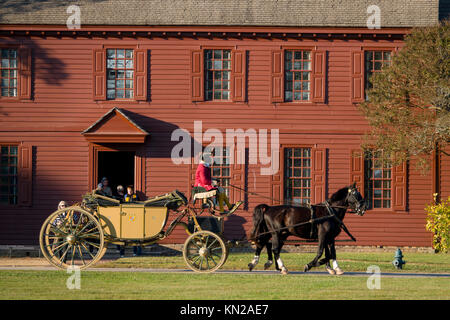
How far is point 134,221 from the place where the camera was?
14.1 m

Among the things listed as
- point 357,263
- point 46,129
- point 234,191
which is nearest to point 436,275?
point 357,263

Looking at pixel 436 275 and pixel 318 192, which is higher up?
pixel 318 192

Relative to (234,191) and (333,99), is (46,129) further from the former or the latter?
(333,99)


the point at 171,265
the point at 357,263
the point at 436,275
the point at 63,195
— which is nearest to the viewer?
the point at 436,275

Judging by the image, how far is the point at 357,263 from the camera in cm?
1831

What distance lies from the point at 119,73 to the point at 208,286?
11.3 metres

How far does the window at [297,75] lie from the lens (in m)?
22.1

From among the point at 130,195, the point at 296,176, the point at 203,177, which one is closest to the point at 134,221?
the point at 203,177

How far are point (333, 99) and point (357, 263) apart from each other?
5911 mm

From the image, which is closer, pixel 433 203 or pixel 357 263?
pixel 357 263

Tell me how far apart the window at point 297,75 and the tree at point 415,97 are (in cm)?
213

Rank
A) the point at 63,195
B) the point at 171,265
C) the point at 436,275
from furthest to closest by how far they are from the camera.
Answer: the point at 63,195 < the point at 171,265 < the point at 436,275

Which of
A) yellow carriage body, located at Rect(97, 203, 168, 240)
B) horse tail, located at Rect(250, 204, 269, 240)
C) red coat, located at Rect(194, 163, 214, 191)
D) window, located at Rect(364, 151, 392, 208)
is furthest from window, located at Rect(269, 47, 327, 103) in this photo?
yellow carriage body, located at Rect(97, 203, 168, 240)

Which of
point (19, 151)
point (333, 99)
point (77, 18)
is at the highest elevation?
point (77, 18)
